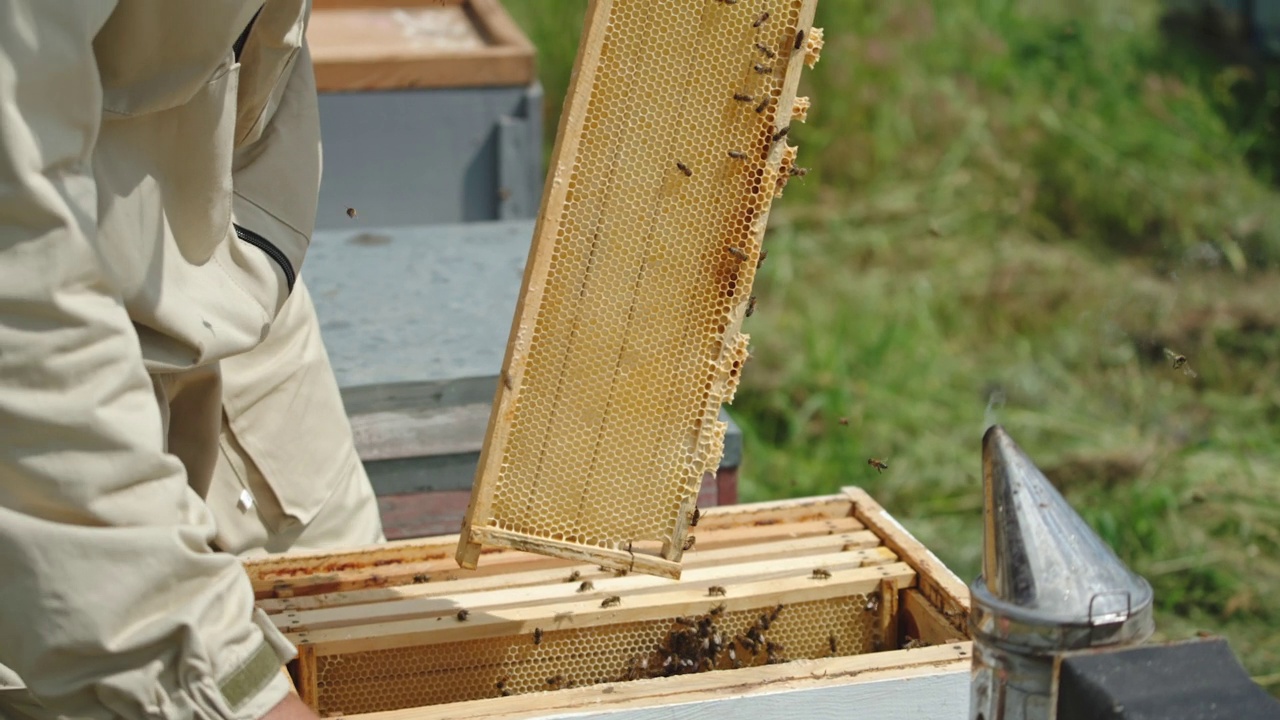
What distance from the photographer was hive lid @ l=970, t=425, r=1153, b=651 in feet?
3.75

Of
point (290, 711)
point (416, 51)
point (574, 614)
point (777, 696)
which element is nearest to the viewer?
point (290, 711)

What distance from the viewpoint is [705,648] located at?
2.25m

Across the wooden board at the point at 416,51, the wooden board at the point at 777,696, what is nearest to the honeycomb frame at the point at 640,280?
the wooden board at the point at 777,696

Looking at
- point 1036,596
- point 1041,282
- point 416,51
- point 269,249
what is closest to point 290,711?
point 269,249

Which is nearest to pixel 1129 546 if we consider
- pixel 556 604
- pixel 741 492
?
pixel 741 492

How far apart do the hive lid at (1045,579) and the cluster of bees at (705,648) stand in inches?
43.1

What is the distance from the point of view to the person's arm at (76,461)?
4.52 ft

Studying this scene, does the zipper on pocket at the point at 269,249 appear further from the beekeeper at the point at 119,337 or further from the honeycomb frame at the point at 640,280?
the honeycomb frame at the point at 640,280

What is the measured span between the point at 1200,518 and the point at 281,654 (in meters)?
3.53

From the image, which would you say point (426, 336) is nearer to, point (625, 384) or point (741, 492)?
point (625, 384)

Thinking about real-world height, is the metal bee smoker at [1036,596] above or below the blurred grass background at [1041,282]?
above

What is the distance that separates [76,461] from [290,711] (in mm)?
398

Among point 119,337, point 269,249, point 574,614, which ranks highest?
point 119,337

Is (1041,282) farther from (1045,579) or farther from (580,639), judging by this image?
(1045,579)
